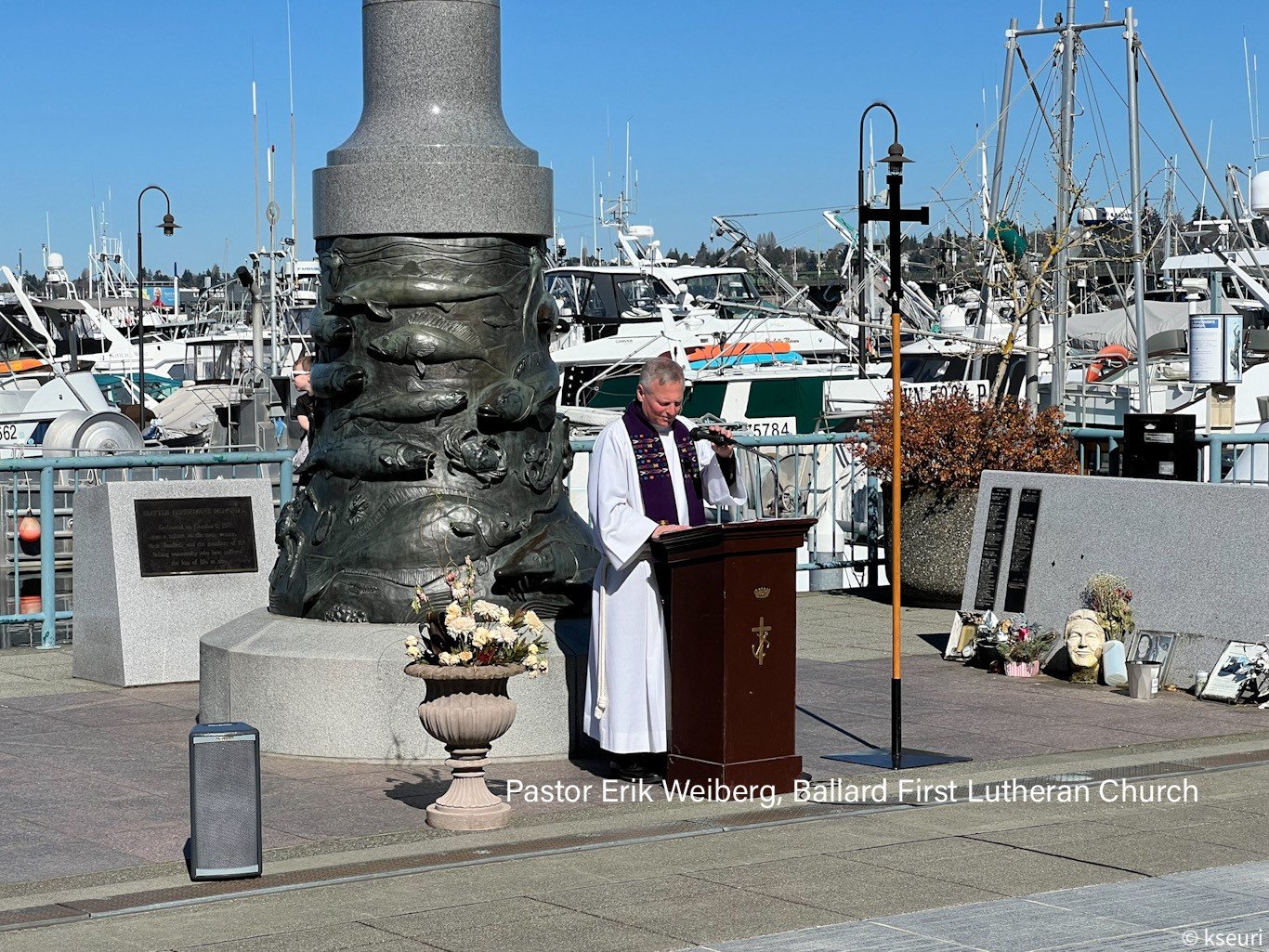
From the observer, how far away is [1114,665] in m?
12.4

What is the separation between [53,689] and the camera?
489 inches

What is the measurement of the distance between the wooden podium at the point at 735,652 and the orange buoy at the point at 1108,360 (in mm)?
28517

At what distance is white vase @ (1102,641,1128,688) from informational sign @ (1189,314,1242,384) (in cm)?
574

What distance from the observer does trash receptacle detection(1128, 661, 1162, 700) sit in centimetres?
1195

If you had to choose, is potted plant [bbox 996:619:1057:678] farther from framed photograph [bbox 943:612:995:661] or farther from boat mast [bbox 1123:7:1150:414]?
boat mast [bbox 1123:7:1150:414]

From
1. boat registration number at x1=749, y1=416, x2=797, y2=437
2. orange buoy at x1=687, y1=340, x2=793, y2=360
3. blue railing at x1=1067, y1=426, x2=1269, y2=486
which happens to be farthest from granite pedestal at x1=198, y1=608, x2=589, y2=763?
orange buoy at x1=687, y1=340, x2=793, y2=360

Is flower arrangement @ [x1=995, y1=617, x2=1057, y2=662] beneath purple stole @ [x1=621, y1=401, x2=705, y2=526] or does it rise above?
beneath

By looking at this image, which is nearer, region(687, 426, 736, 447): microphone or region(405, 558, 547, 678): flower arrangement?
region(405, 558, 547, 678): flower arrangement

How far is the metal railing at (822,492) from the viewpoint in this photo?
17.6m

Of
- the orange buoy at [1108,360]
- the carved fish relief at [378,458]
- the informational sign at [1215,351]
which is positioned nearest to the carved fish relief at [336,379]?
the carved fish relief at [378,458]

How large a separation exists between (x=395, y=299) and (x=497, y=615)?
2.81 meters

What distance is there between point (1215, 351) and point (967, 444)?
125 inches

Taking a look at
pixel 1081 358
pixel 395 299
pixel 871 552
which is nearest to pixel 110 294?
pixel 1081 358

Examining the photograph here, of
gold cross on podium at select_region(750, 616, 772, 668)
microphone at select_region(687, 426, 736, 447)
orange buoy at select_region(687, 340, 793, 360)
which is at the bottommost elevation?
gold cross on podium at select_region(750, 616, 772, 668)
